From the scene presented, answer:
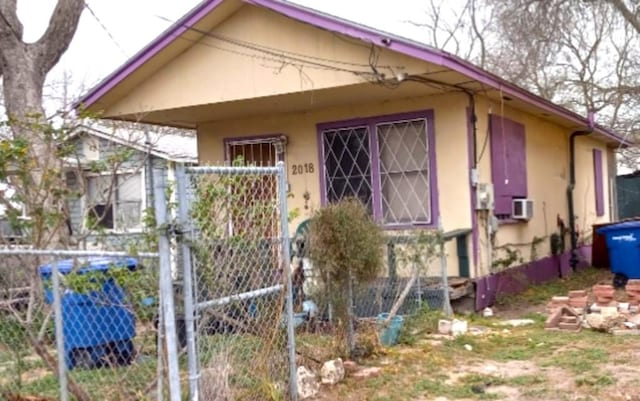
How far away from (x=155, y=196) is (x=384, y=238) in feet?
11.6

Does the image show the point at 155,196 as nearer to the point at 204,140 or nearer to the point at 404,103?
the point at 404,103

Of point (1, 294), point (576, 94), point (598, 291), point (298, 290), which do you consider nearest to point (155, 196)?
point (1, 294)

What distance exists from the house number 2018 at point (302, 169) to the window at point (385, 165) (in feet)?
0.88

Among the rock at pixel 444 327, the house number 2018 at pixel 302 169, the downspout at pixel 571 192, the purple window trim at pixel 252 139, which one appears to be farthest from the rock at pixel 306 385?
the downspout at pixel 571 192

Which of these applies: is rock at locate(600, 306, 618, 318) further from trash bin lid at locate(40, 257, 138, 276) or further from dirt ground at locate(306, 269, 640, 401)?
trash bin lid at locate(40, 257, 138, 276)

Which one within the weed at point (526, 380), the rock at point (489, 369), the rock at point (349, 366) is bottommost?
the rock at point (489, 369)

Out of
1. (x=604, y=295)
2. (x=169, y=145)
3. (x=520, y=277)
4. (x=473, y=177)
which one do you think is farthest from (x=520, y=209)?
(x=169, y=145)

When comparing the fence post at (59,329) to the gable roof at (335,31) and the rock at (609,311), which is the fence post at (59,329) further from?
the rock at (609,311)

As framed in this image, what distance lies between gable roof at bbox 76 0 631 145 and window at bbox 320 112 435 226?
51.9 inches

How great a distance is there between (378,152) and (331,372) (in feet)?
15.6

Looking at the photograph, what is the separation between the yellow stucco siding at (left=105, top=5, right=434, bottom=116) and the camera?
8.39 meters

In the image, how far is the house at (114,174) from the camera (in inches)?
188

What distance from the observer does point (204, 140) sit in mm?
11133

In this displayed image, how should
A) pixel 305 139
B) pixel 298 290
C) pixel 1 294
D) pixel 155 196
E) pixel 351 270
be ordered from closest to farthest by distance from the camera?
pixel 155 196 → pixel 1 294 → pixel 351 270 → pixel 298 290 → pixel 305 139
